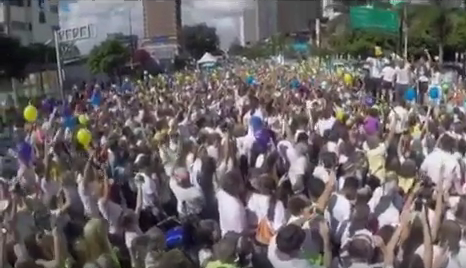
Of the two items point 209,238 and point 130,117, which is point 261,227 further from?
point 130,117

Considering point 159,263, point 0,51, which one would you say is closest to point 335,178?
point 159,263

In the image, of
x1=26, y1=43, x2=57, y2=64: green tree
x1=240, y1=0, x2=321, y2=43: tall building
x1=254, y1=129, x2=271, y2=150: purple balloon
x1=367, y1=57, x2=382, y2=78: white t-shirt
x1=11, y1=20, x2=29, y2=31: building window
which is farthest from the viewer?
x1=367, y1=57, x2=382, y2=78: white t-shirt

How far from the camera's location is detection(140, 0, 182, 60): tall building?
1702 cm

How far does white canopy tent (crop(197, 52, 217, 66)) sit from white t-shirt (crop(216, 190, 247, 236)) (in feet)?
59.0

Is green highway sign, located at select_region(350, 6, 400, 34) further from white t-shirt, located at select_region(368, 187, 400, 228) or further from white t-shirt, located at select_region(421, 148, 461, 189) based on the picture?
white t-shirt, located at select_region(368, 187, 400, 228)

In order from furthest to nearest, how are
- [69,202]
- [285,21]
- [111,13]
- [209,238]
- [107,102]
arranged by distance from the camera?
[285,21] < [107,102] < [111,13] < [69,202] < [209,238]

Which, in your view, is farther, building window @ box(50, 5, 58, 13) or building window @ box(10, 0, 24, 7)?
building window @ box(10, 0, 24, 7)

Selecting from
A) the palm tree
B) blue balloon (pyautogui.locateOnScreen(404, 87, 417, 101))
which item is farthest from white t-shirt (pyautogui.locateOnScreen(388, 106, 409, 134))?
the palm tree

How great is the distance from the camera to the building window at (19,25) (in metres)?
21.8

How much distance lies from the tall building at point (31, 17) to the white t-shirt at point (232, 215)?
7.31 meters

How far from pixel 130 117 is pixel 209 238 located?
25.3 ft

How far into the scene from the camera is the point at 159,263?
5246mm

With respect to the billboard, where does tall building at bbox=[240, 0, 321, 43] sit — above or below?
above

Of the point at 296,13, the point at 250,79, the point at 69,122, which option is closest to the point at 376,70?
the point at 296,13
